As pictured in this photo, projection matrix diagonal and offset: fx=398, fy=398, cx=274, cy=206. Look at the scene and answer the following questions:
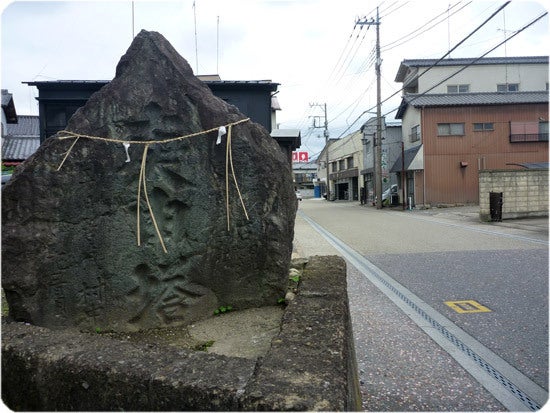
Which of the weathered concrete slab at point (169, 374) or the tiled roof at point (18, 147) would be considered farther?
the tiled roof at point (18, 147)

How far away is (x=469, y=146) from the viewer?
2345 cm

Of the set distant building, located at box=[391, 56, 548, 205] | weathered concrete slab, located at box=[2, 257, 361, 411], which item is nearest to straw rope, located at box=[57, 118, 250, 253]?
weathered concrete slab, located at box=[2, 257, 361, 411]

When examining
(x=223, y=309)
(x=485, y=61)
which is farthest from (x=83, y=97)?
(x=485, y=61)

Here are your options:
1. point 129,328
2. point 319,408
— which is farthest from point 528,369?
point 129,328

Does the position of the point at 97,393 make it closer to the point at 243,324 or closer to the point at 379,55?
the point at 243,324

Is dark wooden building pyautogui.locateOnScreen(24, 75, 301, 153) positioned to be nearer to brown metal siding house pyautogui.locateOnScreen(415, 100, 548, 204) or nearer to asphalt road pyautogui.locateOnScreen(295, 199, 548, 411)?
asphalt road pyautogui.locateOnScreen(295, 199, 548, 411)

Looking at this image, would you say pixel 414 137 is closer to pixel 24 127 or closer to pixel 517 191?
pixel 517 191

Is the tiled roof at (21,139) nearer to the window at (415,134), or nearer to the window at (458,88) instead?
the window at (415,134)

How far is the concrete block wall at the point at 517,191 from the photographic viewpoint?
14.9 meters

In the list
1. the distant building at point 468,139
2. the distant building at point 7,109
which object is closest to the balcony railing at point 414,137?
the distant building at point 468,139

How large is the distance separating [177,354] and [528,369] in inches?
114

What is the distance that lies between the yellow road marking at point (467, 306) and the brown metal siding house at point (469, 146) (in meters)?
19.7

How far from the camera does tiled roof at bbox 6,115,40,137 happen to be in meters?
24.4

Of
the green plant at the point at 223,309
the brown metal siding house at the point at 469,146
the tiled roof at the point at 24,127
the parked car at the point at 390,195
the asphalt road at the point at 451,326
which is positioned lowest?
the asphalt road at the point at 451,326
